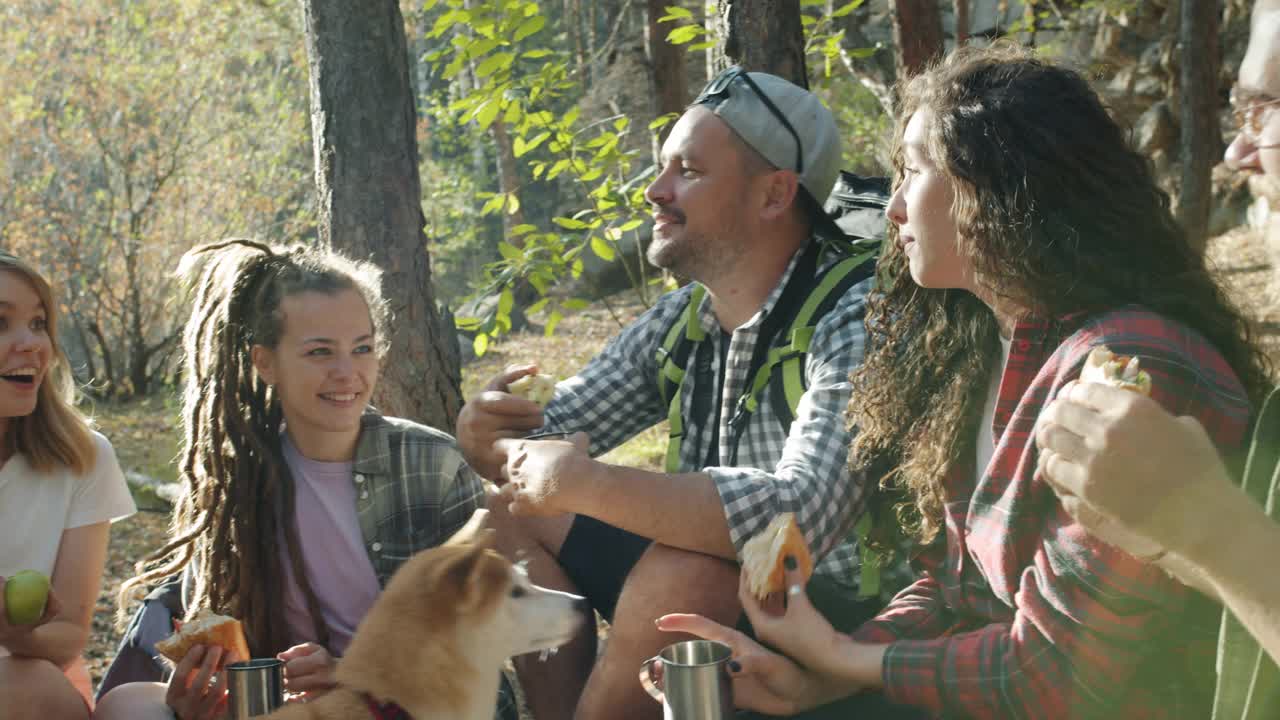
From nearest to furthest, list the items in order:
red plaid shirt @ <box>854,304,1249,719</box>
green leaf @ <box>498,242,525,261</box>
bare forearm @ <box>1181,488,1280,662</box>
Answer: bare forearm @ <box>1181,488,1280,662</box> → red plaid shirt @ <box>854,304,1249,719</box> → green leaf @ <box>498,242,525,261</box>

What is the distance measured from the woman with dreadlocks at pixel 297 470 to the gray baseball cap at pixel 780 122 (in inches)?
50.1

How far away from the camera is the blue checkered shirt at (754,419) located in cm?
273

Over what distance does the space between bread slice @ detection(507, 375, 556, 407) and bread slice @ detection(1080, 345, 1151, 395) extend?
5.69 feet

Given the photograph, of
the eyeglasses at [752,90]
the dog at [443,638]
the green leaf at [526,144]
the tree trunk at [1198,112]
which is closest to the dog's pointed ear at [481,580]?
the dog at [443,638]

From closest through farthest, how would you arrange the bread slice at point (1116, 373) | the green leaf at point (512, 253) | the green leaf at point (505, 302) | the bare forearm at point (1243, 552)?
the bare forearm at point (1243, 552)
the bread slice at point (1116, 373)
the green leaf at point (505, 302)
the green leaf at point (512, 253)

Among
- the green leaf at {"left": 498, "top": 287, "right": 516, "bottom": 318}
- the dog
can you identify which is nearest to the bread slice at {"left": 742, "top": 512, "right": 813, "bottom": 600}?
the dog

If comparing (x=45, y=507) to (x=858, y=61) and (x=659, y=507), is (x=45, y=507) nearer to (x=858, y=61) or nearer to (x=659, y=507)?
(x=659, y=507)

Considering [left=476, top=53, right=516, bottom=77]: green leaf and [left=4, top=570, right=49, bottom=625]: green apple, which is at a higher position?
[left=476, top=53, right=516, bottom=77]: green leaf

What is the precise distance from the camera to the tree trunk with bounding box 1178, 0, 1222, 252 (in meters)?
8.34

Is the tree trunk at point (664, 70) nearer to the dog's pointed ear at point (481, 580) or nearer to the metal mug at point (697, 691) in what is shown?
the dog's pointed ear at point (481, 580)

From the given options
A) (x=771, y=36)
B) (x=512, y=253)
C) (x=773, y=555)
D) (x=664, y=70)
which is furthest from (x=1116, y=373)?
(x=664, y=70)

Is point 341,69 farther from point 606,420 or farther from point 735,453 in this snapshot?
point 735,453

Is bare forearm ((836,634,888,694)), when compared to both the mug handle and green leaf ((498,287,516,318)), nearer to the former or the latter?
the mug handle

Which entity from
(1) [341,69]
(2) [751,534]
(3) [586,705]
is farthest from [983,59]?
(1) [341,69]
